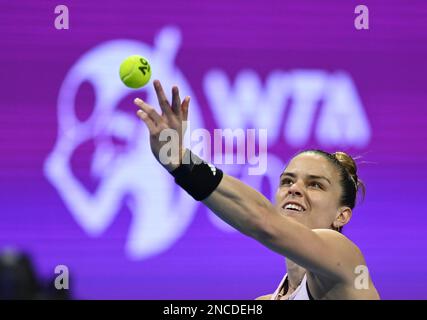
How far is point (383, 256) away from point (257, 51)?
53.9 inches

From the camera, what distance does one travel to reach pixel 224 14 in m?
4.49

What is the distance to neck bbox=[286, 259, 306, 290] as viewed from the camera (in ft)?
10.5

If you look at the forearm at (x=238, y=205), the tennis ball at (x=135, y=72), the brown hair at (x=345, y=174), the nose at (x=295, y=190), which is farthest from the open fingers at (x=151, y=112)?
the brown hair at (x=345, y=174)

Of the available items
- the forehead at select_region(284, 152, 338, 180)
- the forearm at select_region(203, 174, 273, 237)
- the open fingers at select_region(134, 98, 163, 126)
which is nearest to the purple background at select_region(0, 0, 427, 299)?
the forehead at select_region(284, 152, 338, 180)

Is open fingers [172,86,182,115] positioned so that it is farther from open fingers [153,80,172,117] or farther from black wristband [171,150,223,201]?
black wristband [171,150,223,201]

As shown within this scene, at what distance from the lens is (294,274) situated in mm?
3221

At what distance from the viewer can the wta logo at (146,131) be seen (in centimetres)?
434

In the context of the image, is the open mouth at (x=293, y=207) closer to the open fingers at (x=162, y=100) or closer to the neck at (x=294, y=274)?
the neck at (x=294, y=274)

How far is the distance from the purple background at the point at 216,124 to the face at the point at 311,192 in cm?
115

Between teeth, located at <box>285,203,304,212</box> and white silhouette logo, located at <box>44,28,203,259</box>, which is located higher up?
white silhouette logo, located at <box>44,28,203,259</box>
